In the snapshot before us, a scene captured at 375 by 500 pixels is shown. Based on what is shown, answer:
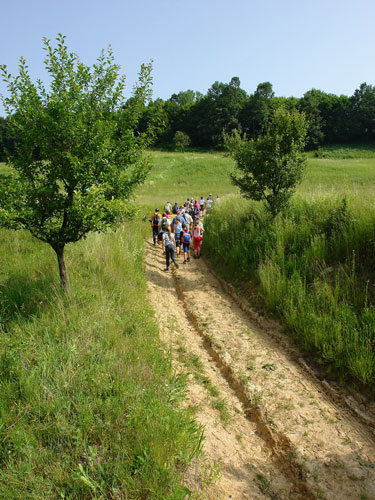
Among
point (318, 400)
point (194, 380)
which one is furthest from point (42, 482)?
point (318, 400)

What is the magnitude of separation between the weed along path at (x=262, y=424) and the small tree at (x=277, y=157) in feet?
16.5

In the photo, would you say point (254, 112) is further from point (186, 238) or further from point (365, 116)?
point (186, 238)

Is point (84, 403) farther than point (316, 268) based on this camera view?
No

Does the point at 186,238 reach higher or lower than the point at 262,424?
higher

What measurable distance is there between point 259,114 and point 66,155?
9627cm

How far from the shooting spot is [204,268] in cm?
1114

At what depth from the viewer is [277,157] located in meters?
9.23

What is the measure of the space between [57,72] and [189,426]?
18.4 ft

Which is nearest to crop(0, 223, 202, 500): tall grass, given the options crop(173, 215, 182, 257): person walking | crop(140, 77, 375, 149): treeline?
crop(173, 215, 182, 257): person walking

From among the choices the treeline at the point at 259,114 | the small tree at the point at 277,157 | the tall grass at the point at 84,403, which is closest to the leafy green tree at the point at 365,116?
the treeline at the point at 259,114

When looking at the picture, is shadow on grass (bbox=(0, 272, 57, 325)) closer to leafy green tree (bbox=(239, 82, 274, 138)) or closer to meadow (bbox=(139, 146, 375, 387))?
meadow (bbox=(139, 146, 375, 387))

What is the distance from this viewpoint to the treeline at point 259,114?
76.8 metres

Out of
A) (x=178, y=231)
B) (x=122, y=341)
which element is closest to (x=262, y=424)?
(x=122, y=341)

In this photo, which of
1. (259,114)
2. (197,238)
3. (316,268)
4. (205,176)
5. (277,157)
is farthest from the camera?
(259,114)
